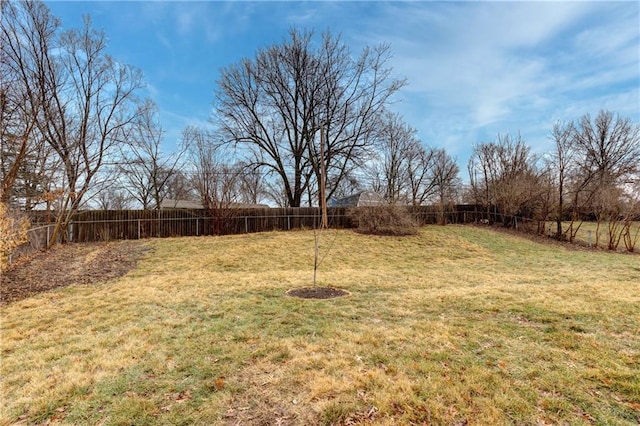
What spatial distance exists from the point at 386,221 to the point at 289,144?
9398mm

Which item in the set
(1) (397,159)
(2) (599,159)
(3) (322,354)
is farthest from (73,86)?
(2) (599,159)

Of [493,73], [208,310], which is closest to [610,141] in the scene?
[493,73]

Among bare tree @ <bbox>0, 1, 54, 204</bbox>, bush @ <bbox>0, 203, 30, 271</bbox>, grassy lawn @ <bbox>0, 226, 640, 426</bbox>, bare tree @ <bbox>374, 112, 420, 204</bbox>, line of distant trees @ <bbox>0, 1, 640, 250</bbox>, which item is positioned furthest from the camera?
bare tree @ <bbox>374, 112, 420, 204</bbox>

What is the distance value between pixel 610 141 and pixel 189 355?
31026 mm

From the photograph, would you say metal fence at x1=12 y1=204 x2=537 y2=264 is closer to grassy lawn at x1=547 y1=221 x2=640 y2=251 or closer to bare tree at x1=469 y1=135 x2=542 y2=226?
bare tree at x1=469 y1=135 x2=542 y2=226

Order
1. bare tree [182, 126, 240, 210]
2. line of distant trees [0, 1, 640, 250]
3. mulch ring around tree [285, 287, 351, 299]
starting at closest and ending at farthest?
mulch ring around tree [285, 287, 351, 299]
line of distant trees [0, 1, 640, 250]
bare tree [182, 126, 240, 210]

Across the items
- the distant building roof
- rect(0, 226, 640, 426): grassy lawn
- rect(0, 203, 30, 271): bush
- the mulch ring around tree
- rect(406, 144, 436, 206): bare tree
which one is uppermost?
rect(406, 144, 436, 206): bare tree

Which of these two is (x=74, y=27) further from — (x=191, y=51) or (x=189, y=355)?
(x=189, y=355)

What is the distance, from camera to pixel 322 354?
311cm

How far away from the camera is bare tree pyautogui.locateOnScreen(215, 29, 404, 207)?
19141mm

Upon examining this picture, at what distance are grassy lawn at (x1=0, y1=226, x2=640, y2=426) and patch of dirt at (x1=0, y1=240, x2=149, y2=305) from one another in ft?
2.50

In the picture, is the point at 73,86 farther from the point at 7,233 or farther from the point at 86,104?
the point at 7,233

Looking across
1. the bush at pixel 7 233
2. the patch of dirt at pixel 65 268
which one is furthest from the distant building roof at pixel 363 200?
the bush at pixel 7 233

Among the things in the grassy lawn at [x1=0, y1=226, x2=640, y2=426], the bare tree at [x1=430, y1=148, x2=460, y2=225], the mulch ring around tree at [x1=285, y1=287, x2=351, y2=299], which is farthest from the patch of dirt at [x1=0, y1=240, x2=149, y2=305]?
the bare tree at [x1=430, y1=148, x2=460, y2=225]
